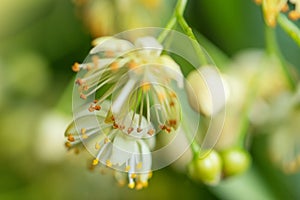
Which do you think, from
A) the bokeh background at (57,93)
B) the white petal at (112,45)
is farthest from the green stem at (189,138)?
the bokeh background at (57,93)

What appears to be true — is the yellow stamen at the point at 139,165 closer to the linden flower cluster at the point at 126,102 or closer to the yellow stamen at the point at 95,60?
the linden flower cluster at the point at 126,102

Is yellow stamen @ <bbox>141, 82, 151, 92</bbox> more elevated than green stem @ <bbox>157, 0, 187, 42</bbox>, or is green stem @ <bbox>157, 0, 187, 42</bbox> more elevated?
green stem @ <bbox>157, 0, 187, 42</bbox>

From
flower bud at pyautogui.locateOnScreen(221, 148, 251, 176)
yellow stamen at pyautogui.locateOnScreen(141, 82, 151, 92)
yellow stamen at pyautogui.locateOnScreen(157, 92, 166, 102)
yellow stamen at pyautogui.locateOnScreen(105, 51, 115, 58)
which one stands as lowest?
flower bud at pyautogui.locateOnScreen(221, 148, 251, 176)

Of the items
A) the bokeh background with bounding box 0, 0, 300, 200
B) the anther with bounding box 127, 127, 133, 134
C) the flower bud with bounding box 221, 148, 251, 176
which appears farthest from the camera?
the bokeh background with bounding box 0, 0, 300, 200

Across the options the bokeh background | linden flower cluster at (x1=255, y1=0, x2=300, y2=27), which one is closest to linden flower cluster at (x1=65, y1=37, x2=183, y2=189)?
linden flower cluster at (x1=255, y1=0, x2=300, y2=27)

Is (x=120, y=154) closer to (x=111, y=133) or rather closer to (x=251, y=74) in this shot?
(x=111, y=133)

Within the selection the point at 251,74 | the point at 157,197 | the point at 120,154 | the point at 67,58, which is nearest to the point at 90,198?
the point at 157,197

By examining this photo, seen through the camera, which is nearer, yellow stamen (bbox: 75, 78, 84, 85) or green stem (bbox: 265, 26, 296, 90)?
yellow stamen (bbox: 75, 78, 84, 85)

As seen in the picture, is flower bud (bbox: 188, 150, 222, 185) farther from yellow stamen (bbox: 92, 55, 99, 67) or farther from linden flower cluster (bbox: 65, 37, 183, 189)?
yellow stamen (bbox: 92, 55, 99, 67)

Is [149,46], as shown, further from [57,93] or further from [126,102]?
[57,93]
